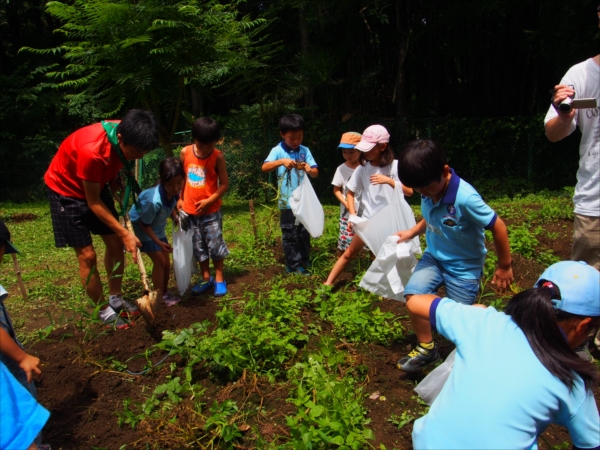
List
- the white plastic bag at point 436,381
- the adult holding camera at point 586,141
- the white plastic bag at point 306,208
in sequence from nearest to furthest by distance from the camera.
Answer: the white plastic bag at point 436,381 → the adult holding camera at point 586,141 → the white plastic bag at point 306,208

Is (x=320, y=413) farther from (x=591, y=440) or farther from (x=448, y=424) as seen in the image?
(x=591, y=440)

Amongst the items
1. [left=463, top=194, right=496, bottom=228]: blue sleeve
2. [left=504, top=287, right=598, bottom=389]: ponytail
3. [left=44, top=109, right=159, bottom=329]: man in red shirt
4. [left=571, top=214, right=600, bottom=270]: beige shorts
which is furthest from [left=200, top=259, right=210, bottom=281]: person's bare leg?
[left=504, top=287, right=598, bottom=389]: ponytail

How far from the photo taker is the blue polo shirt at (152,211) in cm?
383

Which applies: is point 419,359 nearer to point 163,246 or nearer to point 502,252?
point 502,252

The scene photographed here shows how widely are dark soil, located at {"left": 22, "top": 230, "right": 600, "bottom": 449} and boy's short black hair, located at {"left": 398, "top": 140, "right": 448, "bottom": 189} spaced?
1204mm

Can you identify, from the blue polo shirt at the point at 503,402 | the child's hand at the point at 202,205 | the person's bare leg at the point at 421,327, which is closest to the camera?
the blue polo shirt at the point at 503,402

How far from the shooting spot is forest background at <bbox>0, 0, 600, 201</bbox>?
8352 mm

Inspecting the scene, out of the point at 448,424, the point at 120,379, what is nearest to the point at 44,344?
the point at 120,379

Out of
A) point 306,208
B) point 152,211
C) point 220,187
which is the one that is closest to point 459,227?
point 306,208

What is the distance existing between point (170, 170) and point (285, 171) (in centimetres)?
119

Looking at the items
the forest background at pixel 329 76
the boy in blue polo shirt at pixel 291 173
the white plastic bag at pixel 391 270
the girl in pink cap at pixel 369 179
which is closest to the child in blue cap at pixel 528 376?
the white plastic bag at pixel 391 270

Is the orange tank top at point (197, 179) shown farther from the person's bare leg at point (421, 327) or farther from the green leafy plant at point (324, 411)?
the person's bare leg at point (421, 327)

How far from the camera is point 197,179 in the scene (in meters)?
4.17

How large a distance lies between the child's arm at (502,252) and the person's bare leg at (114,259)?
8.50 feet
